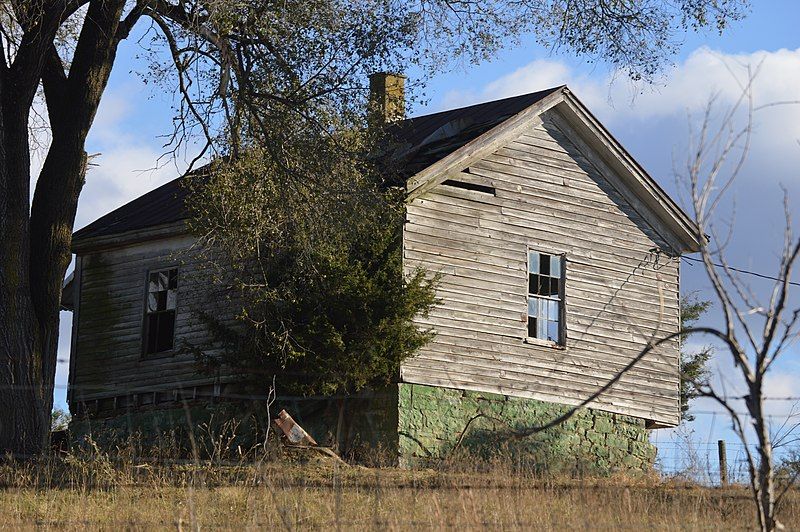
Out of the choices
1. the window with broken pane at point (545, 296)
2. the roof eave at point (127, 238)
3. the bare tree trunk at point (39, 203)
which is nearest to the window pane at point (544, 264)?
the window with broken pane at point (545, 296)

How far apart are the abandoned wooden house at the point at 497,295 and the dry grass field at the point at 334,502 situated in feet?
13.3

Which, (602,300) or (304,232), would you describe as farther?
(602,300)

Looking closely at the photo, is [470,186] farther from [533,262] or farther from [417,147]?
[533,262]

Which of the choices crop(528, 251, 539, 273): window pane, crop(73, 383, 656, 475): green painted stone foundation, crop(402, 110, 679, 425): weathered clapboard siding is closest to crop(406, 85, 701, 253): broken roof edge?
crop(402, 110, 679, 425): weathered clapboard siding

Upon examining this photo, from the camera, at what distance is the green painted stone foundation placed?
19266 millimetres

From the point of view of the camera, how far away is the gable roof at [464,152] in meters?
20.6

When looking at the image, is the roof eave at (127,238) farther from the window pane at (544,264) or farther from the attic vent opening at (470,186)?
the window pane at (544,264)

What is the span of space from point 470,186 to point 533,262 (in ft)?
5.96

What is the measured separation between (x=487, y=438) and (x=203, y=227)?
5.85 meters

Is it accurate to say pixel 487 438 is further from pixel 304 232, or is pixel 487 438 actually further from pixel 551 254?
pixel 304 232

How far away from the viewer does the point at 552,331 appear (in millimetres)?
21734

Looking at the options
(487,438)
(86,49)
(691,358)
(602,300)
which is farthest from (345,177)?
(691,358)

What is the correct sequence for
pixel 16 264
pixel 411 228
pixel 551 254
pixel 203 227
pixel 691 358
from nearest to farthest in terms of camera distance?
pixel 16 264, pixel 203 227, pixel 411 228, pixel 551 254, pixel 691 358

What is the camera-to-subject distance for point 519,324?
69.6 feet
